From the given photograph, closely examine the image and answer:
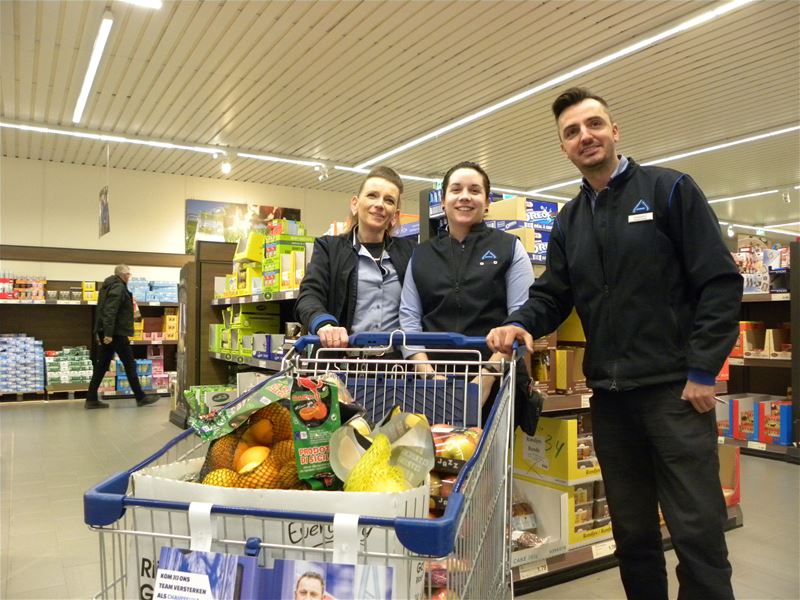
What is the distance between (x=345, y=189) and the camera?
43.1 feet

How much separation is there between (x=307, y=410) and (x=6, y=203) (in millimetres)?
11303

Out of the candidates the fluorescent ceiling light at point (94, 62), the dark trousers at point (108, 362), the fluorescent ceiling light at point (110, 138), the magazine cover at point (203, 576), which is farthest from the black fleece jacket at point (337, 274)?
the fluorescent ceiling light at point (110, 138)

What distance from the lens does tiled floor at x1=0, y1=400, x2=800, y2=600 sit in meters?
2.57

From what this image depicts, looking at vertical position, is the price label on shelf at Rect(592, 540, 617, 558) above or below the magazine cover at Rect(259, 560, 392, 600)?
below

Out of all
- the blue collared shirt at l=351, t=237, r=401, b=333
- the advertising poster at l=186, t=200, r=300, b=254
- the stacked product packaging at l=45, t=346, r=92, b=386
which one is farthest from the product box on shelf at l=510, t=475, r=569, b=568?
the advertising poster at l=186, t=200, r=300, b=254

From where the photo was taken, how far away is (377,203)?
226 centimetres

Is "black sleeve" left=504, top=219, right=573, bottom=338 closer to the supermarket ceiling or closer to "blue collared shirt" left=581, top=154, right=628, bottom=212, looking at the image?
"blue collared shirt" left=581, top=154, right=628, bottom=212

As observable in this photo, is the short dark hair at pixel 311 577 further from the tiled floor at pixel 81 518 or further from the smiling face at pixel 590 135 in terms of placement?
the tiled floor at pixel 81 518

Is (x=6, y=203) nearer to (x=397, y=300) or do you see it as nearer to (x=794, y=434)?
(x=397, y=300)

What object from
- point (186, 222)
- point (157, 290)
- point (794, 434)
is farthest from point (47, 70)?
point (794, 434)

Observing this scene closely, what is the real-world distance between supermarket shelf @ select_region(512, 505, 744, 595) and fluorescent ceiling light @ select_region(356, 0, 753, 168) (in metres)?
5.21

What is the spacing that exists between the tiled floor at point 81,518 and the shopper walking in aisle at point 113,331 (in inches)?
67.9

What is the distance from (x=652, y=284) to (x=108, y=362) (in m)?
8.39

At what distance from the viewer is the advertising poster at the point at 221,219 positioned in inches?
459
